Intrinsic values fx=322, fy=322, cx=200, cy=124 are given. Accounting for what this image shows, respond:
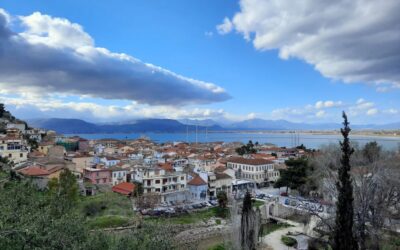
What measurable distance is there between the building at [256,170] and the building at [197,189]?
1357 centimetres

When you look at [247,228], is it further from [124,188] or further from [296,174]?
[296,174]

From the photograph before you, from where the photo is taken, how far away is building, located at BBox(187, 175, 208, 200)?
Result: 46.4 meters

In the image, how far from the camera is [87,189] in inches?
1665

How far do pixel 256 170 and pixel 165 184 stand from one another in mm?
19034

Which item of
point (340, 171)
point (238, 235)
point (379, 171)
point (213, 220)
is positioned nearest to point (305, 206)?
point (213, 220)

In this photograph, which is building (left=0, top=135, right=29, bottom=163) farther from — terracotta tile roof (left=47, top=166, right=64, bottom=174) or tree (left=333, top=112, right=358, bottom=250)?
tree (left=333, top=112, right=358, bottom=250)

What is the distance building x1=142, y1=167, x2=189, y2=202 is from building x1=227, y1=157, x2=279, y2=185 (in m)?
15.5

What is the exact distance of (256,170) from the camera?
2266 inches

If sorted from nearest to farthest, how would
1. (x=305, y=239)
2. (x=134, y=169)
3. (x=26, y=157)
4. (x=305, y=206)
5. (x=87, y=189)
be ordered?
(x=305, y=239) → (x=305, y=206) → (x=87, y=189) → (x=134, y=169) → (x=26, y=157)

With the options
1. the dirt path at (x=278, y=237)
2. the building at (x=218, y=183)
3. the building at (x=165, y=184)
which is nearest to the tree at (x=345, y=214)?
the dirt path at (x=278, y=237)

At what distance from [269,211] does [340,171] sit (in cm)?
2512

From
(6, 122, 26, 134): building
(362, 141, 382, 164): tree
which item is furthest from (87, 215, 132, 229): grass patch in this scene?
(6, 122, 26, 134): building

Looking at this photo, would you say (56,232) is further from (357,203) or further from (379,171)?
(379,171)

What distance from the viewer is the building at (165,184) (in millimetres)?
44266
